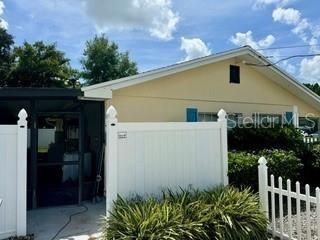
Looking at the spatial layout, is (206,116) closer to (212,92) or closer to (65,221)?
(212,92)

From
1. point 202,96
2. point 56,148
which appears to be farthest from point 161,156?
point 202,96

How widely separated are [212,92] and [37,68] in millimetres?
21146

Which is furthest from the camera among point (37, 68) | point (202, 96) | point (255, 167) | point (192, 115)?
point (37, 68)

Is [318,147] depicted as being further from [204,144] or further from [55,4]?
[55,4]

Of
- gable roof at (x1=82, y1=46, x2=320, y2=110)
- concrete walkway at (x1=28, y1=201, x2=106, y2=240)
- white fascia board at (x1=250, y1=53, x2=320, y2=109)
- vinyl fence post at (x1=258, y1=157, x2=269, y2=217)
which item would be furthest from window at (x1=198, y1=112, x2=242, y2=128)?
vinyl fence post at (x1=258, y1=157, x2=269, y2=217)

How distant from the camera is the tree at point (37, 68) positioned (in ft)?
91.0

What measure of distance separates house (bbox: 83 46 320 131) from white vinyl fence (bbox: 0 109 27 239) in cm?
235

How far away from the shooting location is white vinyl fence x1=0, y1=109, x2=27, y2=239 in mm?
5832

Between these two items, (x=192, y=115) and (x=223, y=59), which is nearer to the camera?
(x=192, y=115)

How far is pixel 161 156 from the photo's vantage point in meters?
6.17

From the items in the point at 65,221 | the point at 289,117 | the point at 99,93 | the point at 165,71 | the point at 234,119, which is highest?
the point at 165,71

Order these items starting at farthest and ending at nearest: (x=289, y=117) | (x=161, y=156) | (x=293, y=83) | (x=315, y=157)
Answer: (x=289, y=117) < (x=293, y=83) < (x=315, y=157) < (x=161, y=156)

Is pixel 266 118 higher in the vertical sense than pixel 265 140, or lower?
higher

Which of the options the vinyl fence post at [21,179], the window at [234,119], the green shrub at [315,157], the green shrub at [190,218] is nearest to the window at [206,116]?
the window at [234,119]
